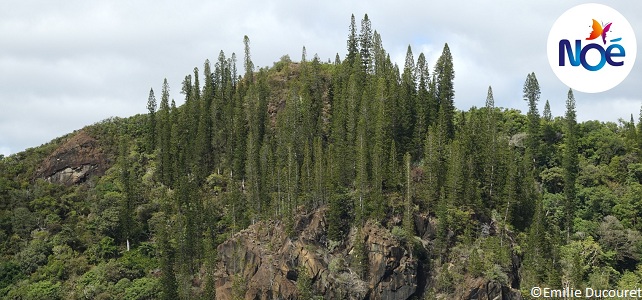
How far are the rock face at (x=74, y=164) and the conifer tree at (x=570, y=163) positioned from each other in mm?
85175

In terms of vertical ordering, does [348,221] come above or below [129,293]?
above

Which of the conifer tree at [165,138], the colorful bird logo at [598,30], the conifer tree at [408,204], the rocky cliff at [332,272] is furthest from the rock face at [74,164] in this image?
the colorful bird logo at [598,30]

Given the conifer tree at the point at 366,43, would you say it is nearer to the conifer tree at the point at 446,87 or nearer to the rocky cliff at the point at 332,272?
the conifer tree at the point at 446,87

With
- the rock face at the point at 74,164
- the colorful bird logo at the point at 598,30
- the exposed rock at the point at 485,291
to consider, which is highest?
the colorful bird logo at the point at 598,30

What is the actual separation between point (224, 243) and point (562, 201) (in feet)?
185

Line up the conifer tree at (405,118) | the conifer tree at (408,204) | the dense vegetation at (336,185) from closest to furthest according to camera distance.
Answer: the conifer tree at (408,204), the dense vegetation at (336,185), the conifer tree at (405,118)

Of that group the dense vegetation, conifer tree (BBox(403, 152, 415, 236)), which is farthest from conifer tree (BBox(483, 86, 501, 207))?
conifer tree (BBox(403, 152, 415, 236))

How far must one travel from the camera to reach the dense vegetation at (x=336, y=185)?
104438mm

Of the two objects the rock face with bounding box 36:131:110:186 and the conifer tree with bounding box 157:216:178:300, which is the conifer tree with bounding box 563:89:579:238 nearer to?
the conifer tree with bounding box 157:216:178:300

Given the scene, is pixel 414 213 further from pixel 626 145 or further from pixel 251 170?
pixel 626 145

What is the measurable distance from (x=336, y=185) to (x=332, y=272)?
1384 centimetres

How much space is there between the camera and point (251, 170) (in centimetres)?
12094

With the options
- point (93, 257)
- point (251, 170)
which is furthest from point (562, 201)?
point (93, 257)

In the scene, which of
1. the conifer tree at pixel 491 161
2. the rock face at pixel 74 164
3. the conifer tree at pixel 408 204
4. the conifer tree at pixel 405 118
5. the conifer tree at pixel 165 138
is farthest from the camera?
the rock face at pixel 74 164
